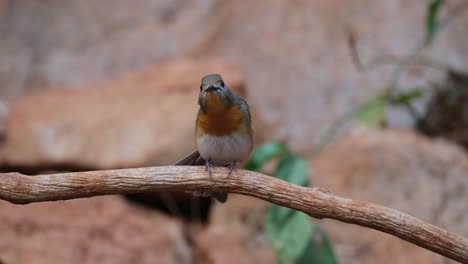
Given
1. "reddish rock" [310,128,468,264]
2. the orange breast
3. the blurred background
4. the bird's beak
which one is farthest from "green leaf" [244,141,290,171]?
the bird's beak

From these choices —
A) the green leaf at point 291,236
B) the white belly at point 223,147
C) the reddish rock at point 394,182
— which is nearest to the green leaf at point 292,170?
the green leaf at point 291,236

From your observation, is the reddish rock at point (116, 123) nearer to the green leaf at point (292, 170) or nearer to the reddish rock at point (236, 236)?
the reddish rock at point (236, 236)

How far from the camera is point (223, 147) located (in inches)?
162

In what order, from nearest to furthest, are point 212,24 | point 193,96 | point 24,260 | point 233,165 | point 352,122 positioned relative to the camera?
point 233,165
point 24,260
point 193,96
point 352,122
point 212,24

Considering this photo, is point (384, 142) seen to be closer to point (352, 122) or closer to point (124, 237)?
point (352, 122)

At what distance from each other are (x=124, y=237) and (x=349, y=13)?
3.33 meters

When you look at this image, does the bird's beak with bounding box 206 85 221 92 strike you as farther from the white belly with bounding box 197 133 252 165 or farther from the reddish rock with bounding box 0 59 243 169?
the reddish rock with bounding box 0 59 243 169

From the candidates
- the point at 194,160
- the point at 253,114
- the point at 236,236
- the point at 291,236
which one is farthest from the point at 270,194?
the point at 253,114

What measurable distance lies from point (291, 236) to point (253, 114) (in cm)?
196

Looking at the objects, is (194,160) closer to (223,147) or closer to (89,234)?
(223,147)

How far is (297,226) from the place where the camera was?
520 cm

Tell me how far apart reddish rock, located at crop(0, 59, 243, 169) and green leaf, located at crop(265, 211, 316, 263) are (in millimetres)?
1556

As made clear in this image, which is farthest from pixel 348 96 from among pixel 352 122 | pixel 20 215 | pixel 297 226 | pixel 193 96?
pixel 20 215

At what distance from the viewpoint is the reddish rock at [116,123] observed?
21.6 ft
